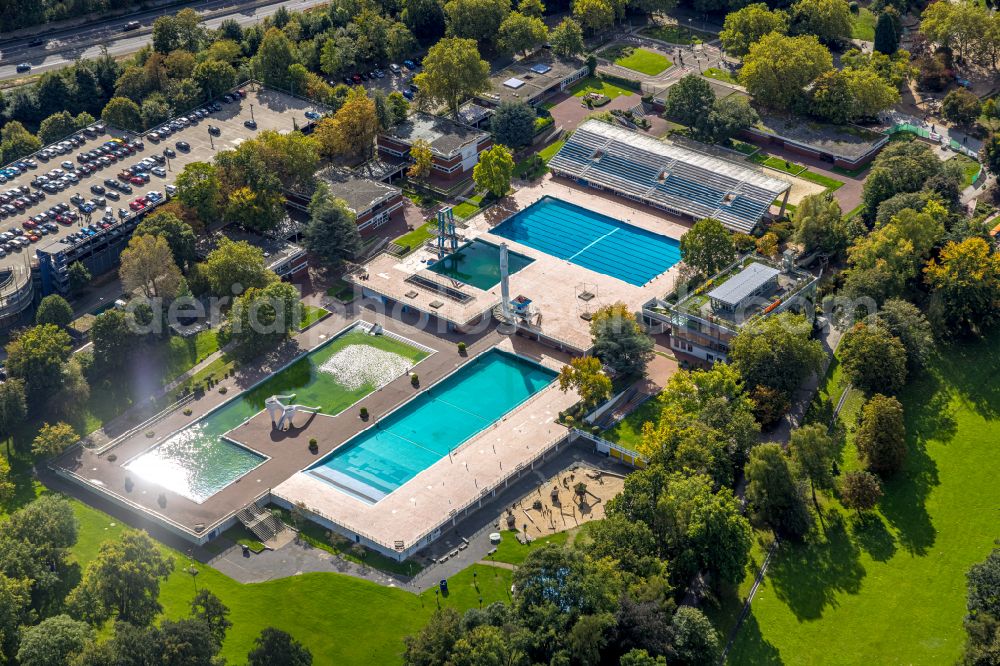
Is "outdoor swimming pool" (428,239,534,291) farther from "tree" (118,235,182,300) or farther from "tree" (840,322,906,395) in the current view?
"tree" (840,322,906,395)

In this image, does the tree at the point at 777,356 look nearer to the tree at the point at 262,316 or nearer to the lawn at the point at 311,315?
the lawn at the point at 311,315

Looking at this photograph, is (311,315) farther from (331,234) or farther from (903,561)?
(903,561)

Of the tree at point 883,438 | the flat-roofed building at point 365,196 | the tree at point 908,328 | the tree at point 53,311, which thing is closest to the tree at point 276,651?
the tree at point 53,311

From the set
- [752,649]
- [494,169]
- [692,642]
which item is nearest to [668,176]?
[494,169]

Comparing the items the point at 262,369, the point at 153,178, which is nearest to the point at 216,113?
the point at 153,178

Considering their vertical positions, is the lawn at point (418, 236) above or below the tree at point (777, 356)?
below

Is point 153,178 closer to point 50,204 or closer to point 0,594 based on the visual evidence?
point 50,204
